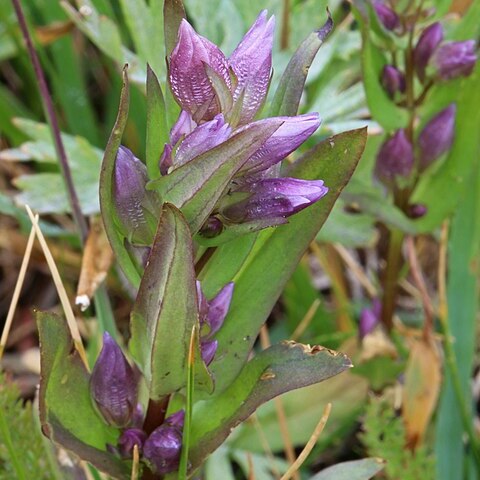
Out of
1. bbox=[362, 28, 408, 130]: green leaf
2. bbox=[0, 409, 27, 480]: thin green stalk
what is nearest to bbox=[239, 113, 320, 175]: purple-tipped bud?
bbox=[0, 409, 27, 480]: thin green stalk

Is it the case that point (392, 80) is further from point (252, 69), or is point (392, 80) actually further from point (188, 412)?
point (188, 412)

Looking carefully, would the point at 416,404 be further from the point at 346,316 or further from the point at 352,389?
the point at 346,316

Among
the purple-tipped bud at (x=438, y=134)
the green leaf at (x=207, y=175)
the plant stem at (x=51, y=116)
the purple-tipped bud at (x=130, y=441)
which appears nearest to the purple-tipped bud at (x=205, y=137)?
the green leaf at (x=207, y=175)

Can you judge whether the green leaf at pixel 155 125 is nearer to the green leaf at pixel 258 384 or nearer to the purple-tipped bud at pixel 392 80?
the green leaf at pixel 258 384

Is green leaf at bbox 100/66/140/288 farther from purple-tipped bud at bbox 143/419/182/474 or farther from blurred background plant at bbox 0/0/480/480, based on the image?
blurred background plant at bbox 0/0/480/480

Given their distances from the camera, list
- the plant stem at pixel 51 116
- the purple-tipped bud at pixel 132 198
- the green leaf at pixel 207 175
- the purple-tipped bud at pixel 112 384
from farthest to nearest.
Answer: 1. the plant stem at pixel 51 116
2. the purple-tipped bud at pixel 112 384
3. the purple-tipped bud at pixel 132 198
4. the green leaf at pixel 207 175

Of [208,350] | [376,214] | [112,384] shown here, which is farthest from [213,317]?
[376,214]

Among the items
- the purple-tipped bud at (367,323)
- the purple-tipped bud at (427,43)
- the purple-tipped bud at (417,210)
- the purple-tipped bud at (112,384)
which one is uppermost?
the purple-tipped bud at (427,43)
